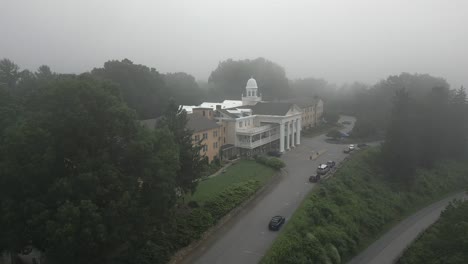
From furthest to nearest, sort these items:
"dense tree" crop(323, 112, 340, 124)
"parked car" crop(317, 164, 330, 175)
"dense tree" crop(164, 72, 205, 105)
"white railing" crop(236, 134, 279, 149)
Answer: "dense tree" crop(323, 112, 340, 124) → "dense tree" crop(164, 72, 205, 105) → "white railing" crop(236, 134, 279, 149) → "parked car" crop(317, 164, 330, 175)

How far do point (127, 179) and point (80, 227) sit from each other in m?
3.60

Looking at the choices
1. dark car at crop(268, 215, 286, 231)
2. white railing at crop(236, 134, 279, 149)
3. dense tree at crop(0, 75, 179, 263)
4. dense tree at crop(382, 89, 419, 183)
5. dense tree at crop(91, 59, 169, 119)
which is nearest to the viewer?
dense tree at crop(0, 75, 179, 263)

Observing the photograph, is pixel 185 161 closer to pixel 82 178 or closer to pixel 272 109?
pixel 82 178

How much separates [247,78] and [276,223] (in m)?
79.5

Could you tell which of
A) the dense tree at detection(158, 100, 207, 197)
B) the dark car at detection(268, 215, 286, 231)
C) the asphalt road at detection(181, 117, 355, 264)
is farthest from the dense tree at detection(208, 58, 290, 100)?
the dark car at detection(268, 215, 286, 231)

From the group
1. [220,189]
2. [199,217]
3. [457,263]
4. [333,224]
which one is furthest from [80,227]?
[457,263]

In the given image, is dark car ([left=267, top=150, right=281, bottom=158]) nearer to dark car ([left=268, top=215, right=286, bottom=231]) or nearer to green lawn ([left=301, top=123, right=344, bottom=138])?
green lawn ([left=301, top=123, right=344, bottom=138])

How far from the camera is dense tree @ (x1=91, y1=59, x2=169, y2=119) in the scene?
61.9 meters

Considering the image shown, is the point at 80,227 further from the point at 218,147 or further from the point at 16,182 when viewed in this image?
the point at 218,147

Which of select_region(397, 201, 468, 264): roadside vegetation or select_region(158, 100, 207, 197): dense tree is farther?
select_region(158, 100, 207, 197): dense tree

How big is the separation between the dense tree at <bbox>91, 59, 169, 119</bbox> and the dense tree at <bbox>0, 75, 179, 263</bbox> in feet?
131

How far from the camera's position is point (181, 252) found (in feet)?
80.8

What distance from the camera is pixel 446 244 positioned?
1137 inches

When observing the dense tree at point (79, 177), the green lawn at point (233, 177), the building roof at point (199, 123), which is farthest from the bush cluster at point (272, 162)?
the dense tree at point (79, 177)
